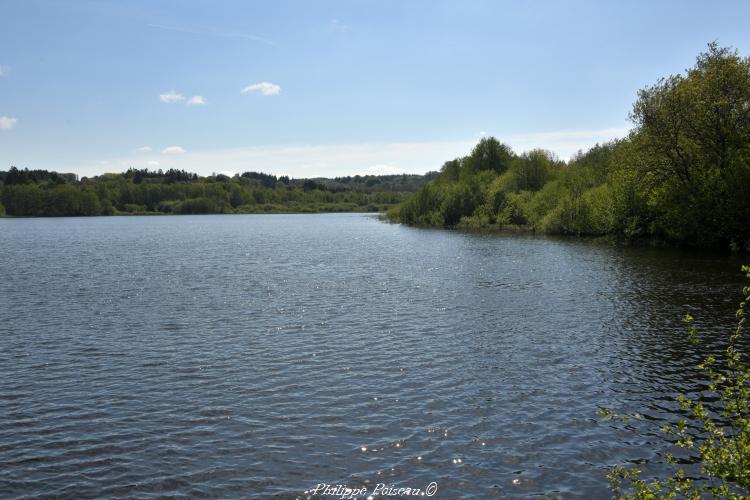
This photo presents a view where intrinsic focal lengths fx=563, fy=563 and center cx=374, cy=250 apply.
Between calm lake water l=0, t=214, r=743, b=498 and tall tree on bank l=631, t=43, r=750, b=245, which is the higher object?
tall tree on bank l=631, t=43, r=750, b=245

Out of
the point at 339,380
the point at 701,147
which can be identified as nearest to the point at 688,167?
the point at 701,147

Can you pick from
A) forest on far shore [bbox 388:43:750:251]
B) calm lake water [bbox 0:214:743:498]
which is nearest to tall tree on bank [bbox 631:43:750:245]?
forest on far shore [bbox 388:43:750:251]

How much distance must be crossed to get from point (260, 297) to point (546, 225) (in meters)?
65.6

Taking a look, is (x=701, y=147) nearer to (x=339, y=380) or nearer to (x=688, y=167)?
(x=688, y=167)

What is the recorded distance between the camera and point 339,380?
21.4 meters

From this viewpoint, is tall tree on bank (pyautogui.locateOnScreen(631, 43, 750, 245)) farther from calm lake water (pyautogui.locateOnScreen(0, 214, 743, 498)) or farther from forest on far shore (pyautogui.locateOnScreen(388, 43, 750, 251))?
calm lake water (pyautogui.locateOnScreen(0, 214, 743, 498))

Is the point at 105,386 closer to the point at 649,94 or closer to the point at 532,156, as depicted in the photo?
the point at 649,94

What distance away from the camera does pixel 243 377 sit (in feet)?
71.9

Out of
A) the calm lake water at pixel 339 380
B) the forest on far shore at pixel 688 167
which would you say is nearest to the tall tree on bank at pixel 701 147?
the forest on far shore at pixel 688 167

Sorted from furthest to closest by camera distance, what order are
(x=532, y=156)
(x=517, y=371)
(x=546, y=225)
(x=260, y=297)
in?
(x=532, y=156)
(x=546, y=225)
(x=260, y=297)
(x=517, y=371)

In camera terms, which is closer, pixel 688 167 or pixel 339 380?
pixel 339 380

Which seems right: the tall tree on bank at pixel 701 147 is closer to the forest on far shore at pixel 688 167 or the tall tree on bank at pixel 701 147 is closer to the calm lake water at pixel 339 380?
the forest on far shore at pixel 688 167

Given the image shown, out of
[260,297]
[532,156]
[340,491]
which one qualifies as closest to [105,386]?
[340,491]

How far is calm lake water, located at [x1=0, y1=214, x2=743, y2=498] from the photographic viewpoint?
1452 cm
